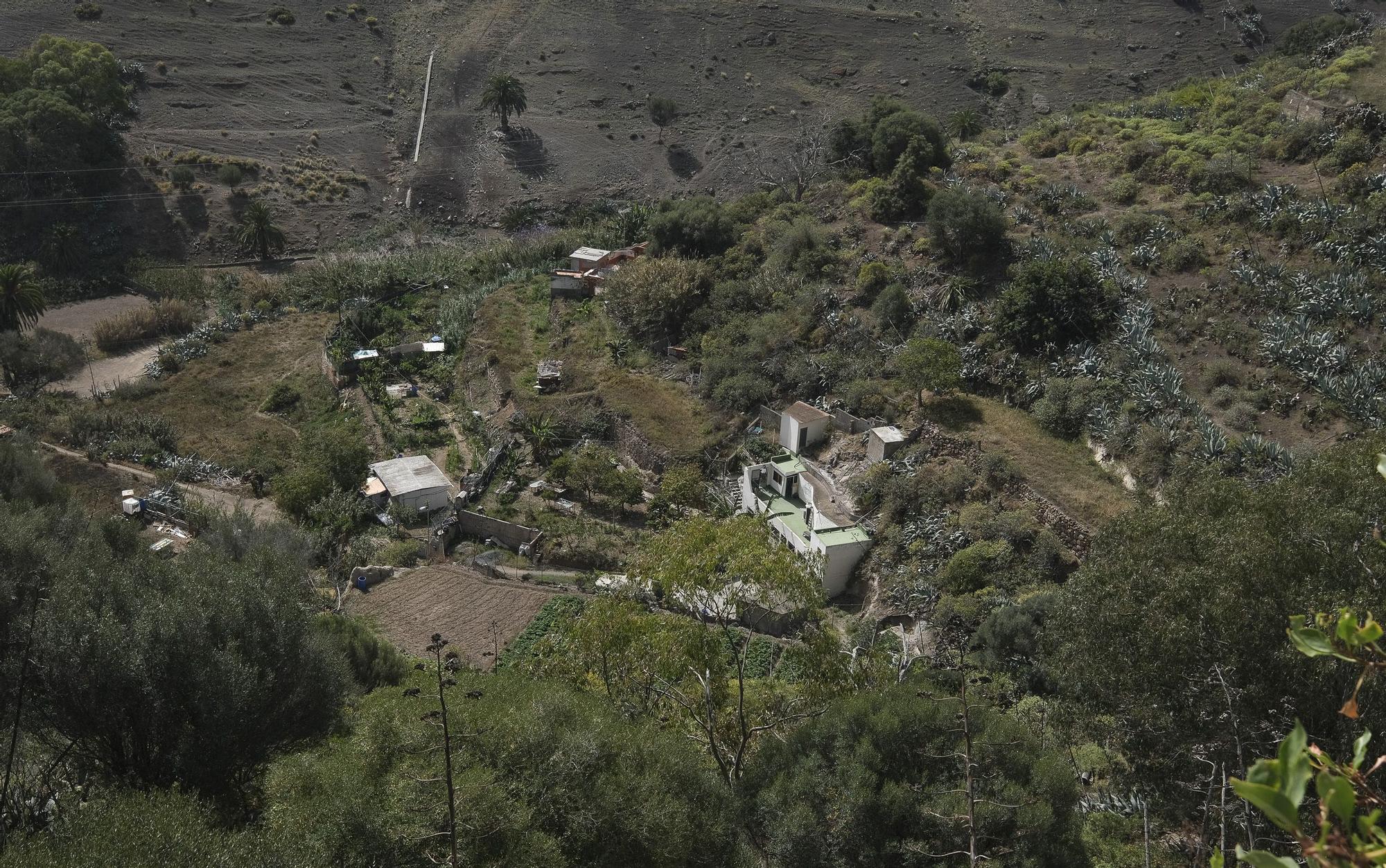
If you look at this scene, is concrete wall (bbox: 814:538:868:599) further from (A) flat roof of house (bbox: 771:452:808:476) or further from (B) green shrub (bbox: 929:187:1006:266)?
(B) green shrub (bbox: 929:187:1006:266)

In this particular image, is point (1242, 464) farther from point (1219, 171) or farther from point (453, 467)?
point (453, 467)

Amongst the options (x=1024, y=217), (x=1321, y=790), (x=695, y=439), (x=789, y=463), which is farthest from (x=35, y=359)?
(x=1321, y=790)

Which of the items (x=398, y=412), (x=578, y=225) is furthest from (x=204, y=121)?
(x=398, y=412)

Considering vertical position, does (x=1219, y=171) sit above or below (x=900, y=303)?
above

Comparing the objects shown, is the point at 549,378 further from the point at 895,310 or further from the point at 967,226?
the point at 967,226

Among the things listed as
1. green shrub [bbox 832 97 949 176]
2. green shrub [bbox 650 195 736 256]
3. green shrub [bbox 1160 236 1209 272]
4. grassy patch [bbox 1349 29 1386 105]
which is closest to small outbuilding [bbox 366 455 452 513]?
green shrub [bbox 650 195 736 256]
